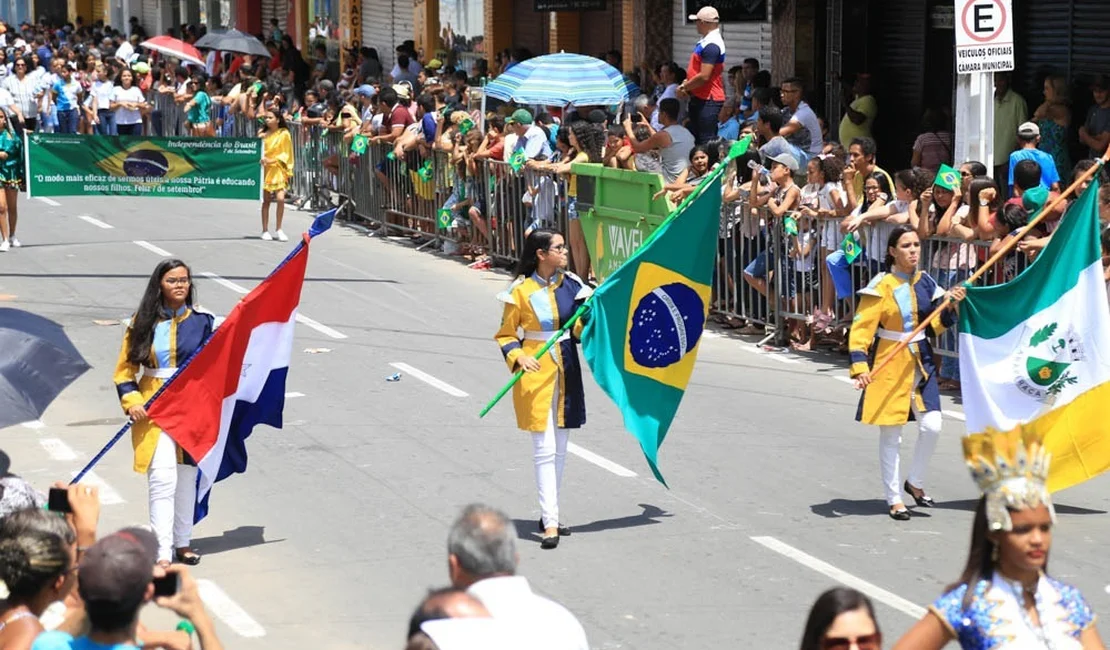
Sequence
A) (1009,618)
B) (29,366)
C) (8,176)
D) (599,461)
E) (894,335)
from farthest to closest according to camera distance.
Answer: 1. (8,176)
2. (599,461)
3. (894,335)
4. (29,366)
5. (1009,618)

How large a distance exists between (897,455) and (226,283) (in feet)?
33.4

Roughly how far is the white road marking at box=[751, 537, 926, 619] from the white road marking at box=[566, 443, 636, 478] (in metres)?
1.62

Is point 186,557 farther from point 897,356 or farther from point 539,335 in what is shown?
point 897,356

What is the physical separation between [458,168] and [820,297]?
6534mm

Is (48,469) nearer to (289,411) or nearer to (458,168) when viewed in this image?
(289,411)

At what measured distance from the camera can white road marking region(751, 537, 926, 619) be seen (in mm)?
8359

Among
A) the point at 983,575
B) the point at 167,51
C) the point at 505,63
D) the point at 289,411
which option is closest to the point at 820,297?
the point at 289,411

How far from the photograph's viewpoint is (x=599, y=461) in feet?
37.2

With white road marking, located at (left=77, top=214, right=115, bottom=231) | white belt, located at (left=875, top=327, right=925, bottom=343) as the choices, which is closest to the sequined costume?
white belt, located at (left=875, top=327, right=925, bottom=343)

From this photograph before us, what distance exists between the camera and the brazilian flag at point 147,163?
71.0ft

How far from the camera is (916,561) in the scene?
9.09 m

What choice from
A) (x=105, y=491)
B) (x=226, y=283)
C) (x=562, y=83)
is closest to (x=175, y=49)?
(x=562, y=83)

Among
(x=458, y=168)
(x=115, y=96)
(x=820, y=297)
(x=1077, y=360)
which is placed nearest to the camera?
(x=1077, y=360)

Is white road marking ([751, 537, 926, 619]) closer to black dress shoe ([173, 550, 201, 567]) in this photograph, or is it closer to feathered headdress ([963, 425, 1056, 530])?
black dress shoe ([173, 550, 201, 567])
